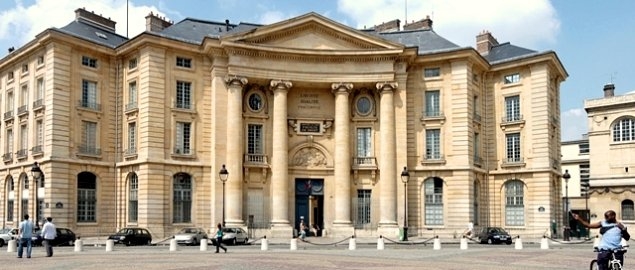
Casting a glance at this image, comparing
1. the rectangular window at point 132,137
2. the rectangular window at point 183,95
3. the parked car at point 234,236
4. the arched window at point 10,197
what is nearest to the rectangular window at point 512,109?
the parked car at point 234,236

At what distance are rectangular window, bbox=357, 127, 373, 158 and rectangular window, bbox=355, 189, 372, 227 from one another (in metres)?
2.52

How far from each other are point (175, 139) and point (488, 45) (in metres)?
25.0

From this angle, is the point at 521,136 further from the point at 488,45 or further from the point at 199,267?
the point at 199,267

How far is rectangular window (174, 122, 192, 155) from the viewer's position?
152ft

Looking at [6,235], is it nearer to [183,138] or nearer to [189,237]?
[189,237]

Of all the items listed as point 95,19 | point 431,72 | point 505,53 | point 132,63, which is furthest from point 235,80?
point 505,53

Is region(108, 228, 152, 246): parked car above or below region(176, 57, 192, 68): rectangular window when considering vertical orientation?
below

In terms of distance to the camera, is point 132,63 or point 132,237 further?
point 132,63

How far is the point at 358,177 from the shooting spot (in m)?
49.9

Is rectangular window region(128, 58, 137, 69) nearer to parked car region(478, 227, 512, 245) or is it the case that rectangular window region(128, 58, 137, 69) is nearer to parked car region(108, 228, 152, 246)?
parked car region(108, 228, 152, 246)

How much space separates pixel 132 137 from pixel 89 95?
377 centimetres

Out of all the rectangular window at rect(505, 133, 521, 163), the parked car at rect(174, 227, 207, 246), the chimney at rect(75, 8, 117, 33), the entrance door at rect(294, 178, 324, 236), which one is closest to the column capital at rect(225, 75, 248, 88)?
the entrance door at rect(294, 178, 324, 236)

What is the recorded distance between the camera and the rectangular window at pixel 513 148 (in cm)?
5138

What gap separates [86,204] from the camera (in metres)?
45.6
